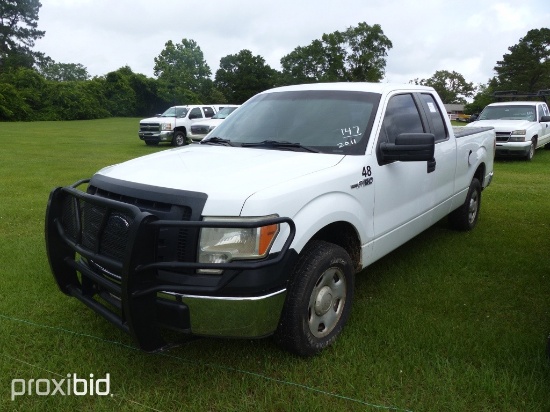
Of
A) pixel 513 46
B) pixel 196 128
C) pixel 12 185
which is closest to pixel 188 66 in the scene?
pixel 513 46

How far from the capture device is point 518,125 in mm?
13570

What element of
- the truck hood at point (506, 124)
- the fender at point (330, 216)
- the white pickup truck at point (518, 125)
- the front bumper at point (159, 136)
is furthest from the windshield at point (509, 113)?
the fender at point (330, 216)

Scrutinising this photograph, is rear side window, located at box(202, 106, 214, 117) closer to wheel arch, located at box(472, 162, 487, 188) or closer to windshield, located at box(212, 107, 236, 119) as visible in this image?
windshield, located at box(212, 107, 236, 119)

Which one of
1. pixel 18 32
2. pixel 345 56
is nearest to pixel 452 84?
pixel 345 56

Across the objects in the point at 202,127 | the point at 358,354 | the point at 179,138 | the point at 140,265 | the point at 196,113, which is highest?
the point at 196,113

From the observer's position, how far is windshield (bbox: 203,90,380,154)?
3764 millimetres

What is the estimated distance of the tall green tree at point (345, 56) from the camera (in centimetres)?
7319

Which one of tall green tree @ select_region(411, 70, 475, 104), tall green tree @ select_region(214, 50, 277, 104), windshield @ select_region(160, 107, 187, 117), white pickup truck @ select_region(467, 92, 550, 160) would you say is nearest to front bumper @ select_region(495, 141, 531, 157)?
white pickup truck @ select_region(467, 92, 550, 160)

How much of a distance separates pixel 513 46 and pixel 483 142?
65.2 meters

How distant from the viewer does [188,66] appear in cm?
8900

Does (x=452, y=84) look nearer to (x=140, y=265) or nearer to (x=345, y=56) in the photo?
(x=345, y=56)

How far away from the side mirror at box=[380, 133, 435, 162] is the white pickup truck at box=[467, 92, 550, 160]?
9.82 metres

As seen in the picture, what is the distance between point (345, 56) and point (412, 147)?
74966 mm

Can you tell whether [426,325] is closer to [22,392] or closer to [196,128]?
[22,392]
